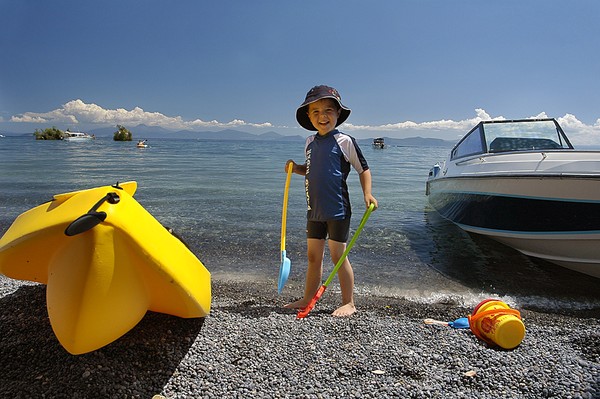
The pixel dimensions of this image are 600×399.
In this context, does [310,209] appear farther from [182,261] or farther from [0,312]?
[0,312]

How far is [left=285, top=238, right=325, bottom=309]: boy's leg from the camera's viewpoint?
3.45m

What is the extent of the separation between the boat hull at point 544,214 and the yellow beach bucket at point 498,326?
2485 millimetres

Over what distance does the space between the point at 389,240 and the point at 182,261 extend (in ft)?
16.8

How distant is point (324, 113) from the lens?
129 inches

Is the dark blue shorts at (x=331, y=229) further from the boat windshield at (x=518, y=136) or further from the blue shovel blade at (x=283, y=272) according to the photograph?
the boat windshield at (x=518, y=136)

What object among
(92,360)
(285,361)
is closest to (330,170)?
(285,361)

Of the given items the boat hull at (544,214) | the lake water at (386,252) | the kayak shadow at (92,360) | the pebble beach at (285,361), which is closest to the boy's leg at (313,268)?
the pebble beach at (285,361)

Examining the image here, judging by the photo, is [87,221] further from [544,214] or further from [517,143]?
[517,143]

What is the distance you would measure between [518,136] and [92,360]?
7402 millimetres

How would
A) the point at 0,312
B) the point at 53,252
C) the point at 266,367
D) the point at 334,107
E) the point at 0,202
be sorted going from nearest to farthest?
the point at 53,252
the point at 266,367
the point at 0,312
the point at 334,107
the point at 0,202

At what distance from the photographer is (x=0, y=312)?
2850 millimetres

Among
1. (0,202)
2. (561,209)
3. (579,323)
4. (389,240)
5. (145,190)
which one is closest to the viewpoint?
(579,323)

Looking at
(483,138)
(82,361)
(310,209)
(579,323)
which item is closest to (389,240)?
(483,138)

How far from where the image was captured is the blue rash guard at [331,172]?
326 centimetres
